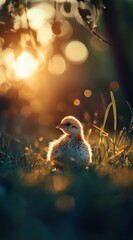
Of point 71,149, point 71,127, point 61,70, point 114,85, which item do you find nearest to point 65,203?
point 71,149

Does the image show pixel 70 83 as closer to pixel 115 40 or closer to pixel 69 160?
pixel 115 40

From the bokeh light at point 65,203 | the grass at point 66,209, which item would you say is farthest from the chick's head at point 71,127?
the bokeh light at point 65,203

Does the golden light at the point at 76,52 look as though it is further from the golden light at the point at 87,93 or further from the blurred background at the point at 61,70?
the golden light at the point at 87,93

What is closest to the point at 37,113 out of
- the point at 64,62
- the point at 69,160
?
the point at 64,62

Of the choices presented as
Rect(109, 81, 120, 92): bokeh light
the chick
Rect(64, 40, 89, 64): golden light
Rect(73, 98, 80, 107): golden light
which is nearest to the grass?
the chick

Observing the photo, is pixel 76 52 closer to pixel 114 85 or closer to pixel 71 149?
pixel 114 85

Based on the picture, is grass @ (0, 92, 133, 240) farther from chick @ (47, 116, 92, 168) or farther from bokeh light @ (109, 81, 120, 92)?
bokeh light @ (109, 81, 120, 92)
